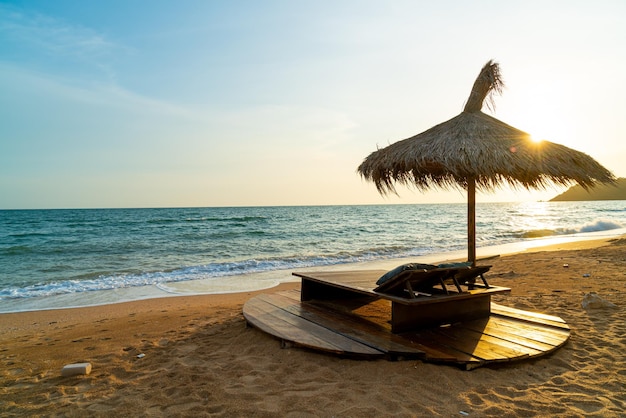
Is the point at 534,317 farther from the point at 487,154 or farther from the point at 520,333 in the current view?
the point at 487,154

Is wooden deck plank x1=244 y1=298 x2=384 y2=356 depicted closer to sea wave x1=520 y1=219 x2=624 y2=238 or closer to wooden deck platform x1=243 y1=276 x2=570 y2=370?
wooden deck platform x1=243 y1=276 x2=570 y2=370

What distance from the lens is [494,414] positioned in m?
2.68

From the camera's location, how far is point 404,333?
13.2ft

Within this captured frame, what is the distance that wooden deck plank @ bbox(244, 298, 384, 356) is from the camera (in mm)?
3550

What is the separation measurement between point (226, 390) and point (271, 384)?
0.38m

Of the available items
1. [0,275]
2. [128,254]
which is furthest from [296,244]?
[0,275]

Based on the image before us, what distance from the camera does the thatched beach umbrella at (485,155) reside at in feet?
14.7

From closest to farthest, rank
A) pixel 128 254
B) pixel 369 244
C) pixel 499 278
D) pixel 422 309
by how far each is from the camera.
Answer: pixel 422 309, pixel 499 278, pixel 128 254, pixel 369 244

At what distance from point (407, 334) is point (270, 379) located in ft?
5.17

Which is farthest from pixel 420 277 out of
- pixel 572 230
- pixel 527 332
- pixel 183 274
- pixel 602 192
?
pixel 602 192

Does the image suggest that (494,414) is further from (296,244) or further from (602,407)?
(296,244)

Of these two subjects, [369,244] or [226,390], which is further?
[369,244]

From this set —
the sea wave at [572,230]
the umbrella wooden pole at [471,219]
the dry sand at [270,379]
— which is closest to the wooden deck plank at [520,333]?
the dry sand at [270,379]

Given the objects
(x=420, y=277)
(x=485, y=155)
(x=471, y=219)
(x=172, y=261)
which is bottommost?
(x=172, y=261)
